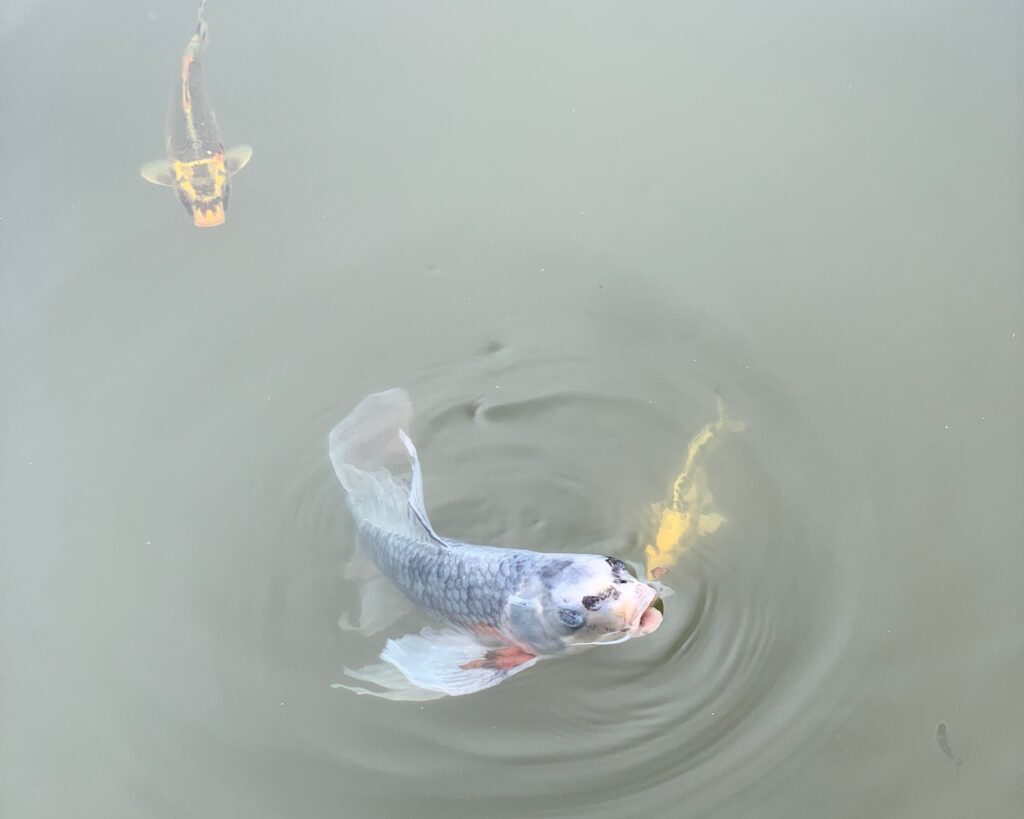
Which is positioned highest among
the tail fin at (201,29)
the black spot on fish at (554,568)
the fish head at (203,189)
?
the tail fin at (201,29)

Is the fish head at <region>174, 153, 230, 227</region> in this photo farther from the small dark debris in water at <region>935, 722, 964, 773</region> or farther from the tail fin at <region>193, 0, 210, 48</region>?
the small dark debris in water at <region>935, 722, 964, 773</region>

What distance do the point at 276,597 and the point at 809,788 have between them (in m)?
1.89

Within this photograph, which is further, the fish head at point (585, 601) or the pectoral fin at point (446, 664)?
the pectoral fin at point (446, 664)

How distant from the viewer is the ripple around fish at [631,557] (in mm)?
2770

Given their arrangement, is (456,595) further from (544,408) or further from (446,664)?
(544,408)

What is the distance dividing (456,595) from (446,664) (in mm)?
270

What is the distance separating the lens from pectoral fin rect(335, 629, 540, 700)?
255 cm

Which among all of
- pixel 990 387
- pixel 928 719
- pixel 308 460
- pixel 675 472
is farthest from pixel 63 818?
pixel 990 387

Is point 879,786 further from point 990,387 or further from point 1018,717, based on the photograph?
point 990,387

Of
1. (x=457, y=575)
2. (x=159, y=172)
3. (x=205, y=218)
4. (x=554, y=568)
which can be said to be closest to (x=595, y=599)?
(x=554, y=568)

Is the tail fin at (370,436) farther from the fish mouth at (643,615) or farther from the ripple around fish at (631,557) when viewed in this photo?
the fish mouth at (643,615)

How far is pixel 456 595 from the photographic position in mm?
2469

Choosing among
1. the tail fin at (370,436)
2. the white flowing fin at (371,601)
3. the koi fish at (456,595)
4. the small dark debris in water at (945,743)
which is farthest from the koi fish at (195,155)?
the small dark debris in water at (945,743)

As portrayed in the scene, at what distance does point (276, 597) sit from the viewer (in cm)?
310
